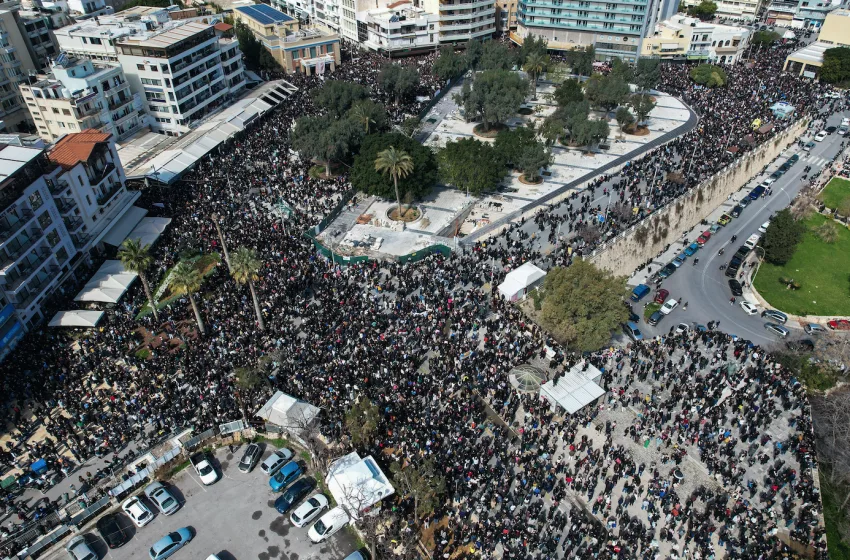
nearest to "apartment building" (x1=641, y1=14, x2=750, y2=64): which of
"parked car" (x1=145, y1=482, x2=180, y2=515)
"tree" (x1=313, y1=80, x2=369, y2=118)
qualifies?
"tree" (x1=313, y1=80, x2=369, y2=118)

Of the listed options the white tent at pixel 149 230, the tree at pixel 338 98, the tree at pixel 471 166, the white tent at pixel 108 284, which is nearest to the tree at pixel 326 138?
the tree at pixel 338 98

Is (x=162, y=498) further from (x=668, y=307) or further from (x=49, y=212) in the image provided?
(x=668, y=307)

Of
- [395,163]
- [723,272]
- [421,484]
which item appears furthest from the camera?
[723,272]

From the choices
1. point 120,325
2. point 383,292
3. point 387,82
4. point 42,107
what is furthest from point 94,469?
point 387,82

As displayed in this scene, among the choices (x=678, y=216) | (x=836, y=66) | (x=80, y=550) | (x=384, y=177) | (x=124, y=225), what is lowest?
(x=678, y=216)

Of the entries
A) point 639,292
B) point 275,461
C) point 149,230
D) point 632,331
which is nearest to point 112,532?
point 275,461

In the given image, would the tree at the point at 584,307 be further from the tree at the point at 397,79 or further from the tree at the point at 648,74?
the tree at the point at 648,74
